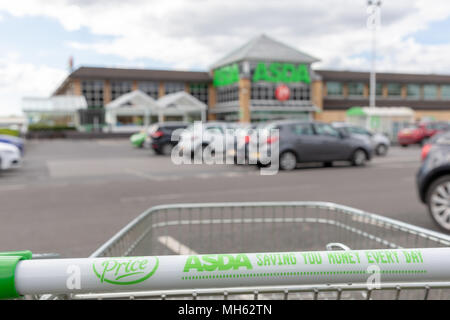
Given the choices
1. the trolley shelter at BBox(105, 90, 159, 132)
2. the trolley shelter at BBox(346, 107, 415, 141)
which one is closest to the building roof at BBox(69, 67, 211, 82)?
the trolley shelter at BBox(105, 90, 159, 132)

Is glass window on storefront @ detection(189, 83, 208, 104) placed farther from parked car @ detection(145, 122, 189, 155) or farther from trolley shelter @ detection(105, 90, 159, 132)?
parked car @ detection(145, 122, 189, 155)

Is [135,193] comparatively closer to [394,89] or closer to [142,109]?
[142,109]

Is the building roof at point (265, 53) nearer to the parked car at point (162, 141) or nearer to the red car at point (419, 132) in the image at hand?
the red car at point (419, 132)

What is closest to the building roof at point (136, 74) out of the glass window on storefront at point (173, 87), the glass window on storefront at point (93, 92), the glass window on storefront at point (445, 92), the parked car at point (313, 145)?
the glass window on storefront at point (93, 92)

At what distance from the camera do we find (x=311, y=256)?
1.22m

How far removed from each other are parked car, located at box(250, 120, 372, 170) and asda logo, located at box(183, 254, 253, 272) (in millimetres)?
12622

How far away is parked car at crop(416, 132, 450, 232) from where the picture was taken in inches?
223

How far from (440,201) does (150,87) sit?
5293 cm

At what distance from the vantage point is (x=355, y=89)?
63000 millimetres

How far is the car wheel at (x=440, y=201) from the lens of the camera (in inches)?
222

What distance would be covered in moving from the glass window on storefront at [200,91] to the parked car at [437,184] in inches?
2090

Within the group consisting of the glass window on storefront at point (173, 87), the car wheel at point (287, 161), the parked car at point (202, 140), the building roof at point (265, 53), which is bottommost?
the car wheel at point (287, 161)

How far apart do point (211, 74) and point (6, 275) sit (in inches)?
2317
